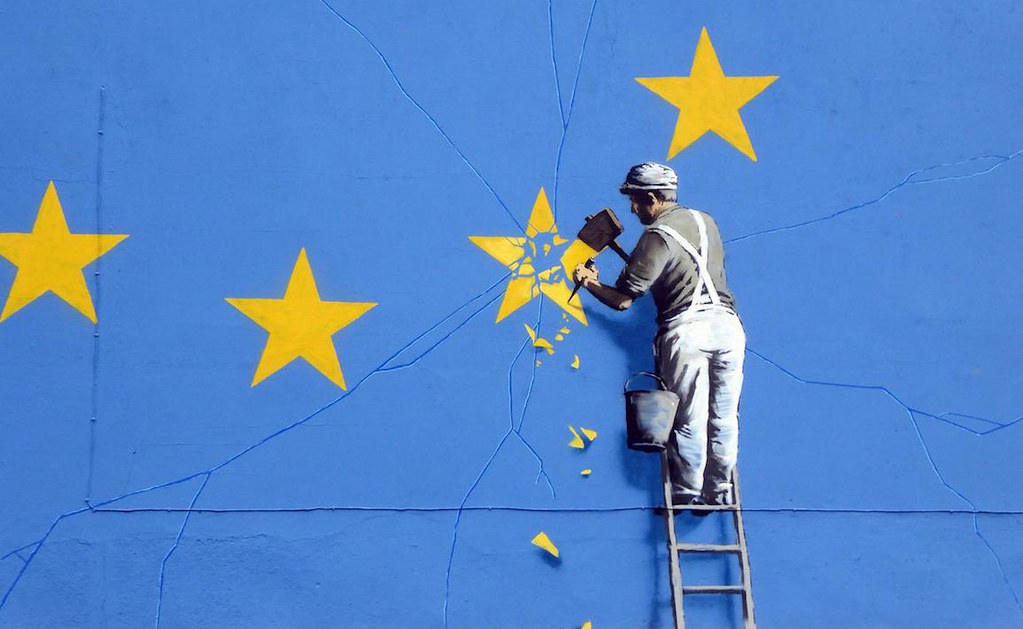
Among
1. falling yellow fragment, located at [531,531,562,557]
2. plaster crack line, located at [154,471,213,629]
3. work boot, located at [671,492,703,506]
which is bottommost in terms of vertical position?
plaster crack line, located at [154,471,213,629]

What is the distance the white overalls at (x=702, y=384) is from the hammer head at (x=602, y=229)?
184mm

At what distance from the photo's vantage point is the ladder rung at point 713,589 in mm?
4641

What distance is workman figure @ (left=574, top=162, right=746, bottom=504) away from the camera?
15.7 ft

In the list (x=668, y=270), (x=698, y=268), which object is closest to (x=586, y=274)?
(x=668, y=270)

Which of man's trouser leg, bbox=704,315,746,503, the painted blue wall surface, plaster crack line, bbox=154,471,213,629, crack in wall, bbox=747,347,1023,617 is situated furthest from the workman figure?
plaster crack line, bbox=154,471,213,629

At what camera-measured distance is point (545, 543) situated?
4.75 metres

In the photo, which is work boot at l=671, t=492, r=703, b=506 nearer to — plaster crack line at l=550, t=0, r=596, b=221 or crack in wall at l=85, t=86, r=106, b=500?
plaster crack line at l=550, t=0, r=596, b=221

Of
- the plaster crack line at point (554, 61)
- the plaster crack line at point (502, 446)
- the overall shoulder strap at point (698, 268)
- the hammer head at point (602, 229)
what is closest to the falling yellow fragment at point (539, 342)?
the plaster crack line at point (502, 446)

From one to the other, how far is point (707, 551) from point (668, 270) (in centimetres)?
119

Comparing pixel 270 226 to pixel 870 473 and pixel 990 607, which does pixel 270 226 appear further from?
pixel 990 607

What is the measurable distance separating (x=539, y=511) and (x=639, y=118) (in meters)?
1.77

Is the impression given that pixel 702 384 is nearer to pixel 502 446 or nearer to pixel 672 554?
pixel 672 554

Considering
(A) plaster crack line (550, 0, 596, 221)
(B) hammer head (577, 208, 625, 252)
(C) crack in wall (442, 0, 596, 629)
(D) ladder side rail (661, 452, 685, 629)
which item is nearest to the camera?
(D) ladder side rail (661, 452, 685, 629)

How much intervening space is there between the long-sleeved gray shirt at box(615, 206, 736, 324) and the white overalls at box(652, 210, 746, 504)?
1.0 inches
